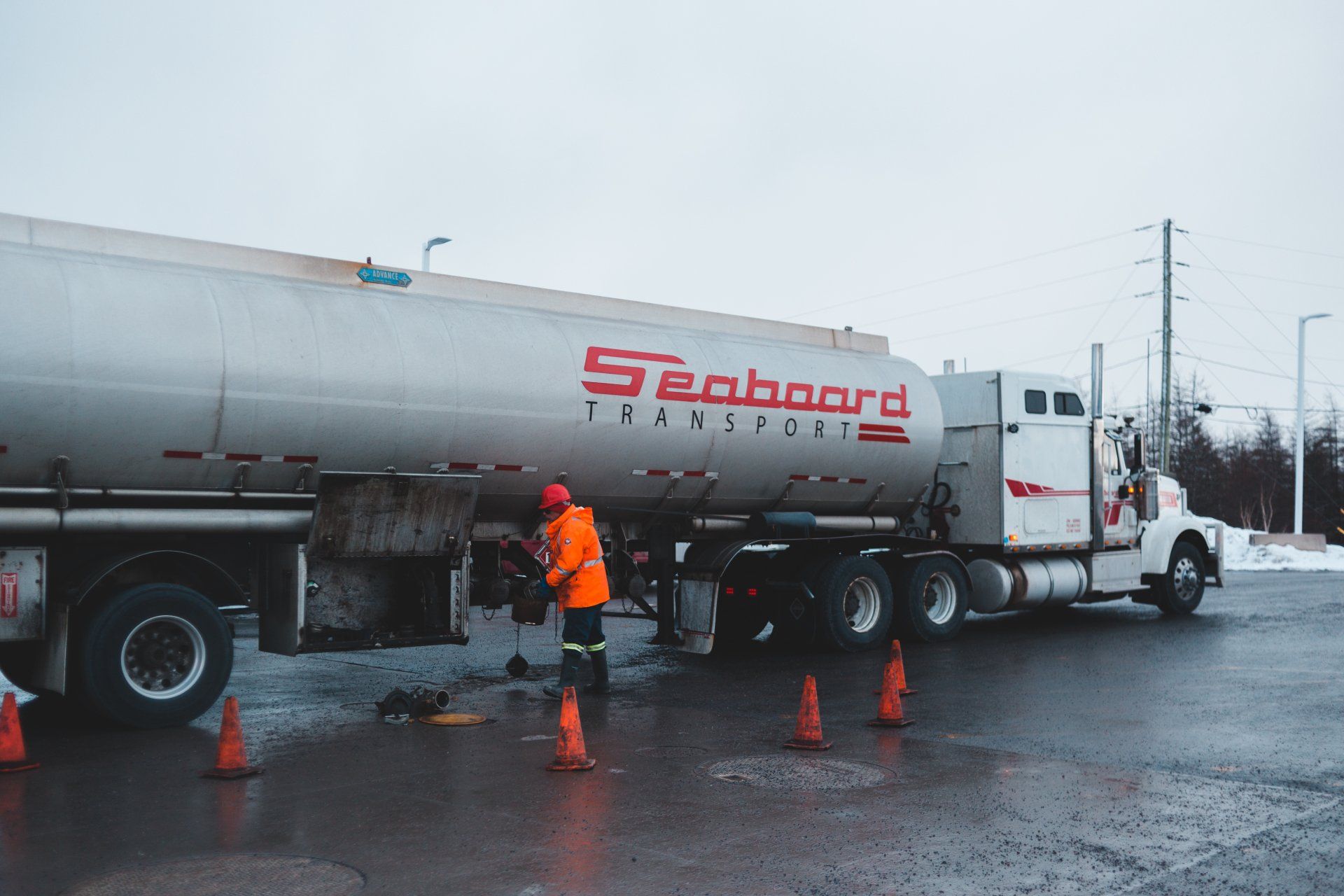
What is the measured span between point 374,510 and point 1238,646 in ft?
33.7

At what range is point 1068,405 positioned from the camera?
57.3 feet

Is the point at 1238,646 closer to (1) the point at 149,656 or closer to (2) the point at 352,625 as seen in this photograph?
(2) the point at 352,625

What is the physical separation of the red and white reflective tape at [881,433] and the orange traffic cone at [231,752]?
8827mm

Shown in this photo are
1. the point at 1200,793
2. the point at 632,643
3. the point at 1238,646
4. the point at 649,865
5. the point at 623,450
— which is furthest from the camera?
the point at 632,643

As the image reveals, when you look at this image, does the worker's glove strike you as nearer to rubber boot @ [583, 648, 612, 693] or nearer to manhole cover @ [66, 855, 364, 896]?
rubber boot @ [583, 648, 612, 693]

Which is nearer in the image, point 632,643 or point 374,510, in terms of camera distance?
point 374,510

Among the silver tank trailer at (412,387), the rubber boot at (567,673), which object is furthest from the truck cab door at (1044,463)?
the rubber boot at (567,673)

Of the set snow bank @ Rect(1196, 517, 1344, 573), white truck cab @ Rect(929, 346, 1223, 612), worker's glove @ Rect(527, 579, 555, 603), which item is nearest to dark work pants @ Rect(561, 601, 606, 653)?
worker's glove @ Rect(527, 579, 555, 603)

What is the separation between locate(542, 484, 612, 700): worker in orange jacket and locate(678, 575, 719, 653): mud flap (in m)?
2.35

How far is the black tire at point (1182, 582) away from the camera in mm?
18859

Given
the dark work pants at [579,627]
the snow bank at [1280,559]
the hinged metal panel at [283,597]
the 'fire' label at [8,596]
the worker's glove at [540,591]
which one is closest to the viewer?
the 'fire' label at [8,596]

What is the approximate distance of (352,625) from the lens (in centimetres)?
1104

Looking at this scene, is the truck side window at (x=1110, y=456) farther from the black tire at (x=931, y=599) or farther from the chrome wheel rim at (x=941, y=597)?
the chrome wheel rim at (x=941, y=597)

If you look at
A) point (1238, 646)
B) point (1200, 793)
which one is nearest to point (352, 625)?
point (1200, 793)
